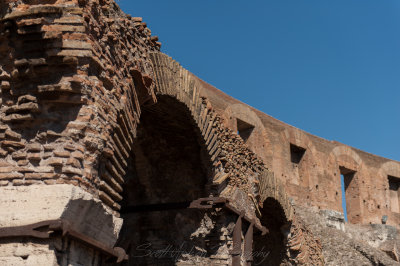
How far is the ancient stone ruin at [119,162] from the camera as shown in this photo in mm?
3627

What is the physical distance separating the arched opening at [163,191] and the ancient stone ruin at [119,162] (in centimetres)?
2

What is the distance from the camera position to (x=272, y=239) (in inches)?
402

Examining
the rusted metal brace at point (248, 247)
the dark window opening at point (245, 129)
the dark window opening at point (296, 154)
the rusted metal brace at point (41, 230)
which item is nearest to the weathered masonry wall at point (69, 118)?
the rusted metal brace at point (41, 230)

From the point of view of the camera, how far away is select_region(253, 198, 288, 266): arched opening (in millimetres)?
9772

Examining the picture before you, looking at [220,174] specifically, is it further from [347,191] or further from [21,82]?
[347,191]

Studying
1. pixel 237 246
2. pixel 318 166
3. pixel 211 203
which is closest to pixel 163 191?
pixel 211 203

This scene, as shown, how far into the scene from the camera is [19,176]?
3.66 m

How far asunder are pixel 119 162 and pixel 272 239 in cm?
649

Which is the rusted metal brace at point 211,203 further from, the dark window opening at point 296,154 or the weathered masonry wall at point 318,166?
the dark window opening at point 296,154

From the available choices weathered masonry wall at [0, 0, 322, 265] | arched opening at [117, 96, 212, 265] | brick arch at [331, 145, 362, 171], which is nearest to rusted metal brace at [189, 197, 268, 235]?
arched opening at [117, 96, 212, 265]

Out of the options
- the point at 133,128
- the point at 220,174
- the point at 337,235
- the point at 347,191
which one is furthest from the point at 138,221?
the point at 347,191

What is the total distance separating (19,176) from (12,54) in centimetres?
98

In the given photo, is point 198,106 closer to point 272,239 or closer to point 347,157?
point 272,239

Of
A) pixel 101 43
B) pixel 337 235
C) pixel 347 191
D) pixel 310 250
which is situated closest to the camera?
pixel 101 43
